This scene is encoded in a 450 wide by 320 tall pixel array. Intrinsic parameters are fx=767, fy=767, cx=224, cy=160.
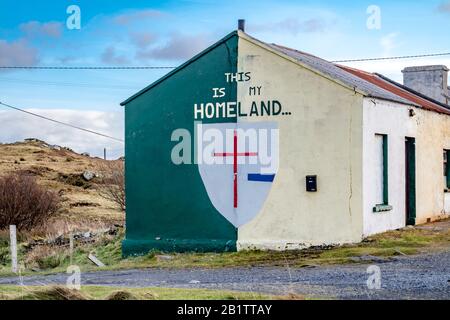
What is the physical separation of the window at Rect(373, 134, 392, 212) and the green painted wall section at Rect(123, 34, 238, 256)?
12.2 ft

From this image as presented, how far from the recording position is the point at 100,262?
19656 mm

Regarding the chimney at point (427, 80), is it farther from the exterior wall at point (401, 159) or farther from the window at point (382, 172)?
the window at point (382, 172)

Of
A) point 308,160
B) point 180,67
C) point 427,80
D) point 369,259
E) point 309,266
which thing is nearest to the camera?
point 309,266

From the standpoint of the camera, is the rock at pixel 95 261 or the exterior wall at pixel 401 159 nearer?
the exterior wall at pixel 401 159

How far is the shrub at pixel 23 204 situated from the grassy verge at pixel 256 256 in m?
6.81

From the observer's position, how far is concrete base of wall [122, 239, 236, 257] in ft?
60.5

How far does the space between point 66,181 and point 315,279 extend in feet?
119

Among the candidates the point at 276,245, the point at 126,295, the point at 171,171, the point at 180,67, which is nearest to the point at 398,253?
the point at 276,245

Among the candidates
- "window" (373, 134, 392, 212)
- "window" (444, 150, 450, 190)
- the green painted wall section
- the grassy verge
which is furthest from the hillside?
"window" (444, 150, 450, 190)

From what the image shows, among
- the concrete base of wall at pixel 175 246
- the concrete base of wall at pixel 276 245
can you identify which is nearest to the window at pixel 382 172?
the concrete base of wall at pixel 276 245

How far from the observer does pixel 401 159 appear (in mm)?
20531

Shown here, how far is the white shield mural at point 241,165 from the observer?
18.3 m

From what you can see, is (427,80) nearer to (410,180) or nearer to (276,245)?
(410,180)
